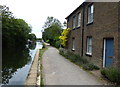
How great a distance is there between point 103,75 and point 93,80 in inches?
Answer: 32.9

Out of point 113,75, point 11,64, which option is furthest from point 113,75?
point 11,64

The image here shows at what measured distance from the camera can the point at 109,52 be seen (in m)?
9.03

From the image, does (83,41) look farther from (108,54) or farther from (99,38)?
(108,54)

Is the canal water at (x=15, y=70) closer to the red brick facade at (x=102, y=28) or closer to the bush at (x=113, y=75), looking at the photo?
the bush at (x=113, y=75)

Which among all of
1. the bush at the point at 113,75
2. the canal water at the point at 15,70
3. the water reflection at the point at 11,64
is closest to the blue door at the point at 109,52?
the bush at the point at 113,75

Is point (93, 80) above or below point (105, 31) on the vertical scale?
below

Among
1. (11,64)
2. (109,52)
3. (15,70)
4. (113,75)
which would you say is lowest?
(15,70)

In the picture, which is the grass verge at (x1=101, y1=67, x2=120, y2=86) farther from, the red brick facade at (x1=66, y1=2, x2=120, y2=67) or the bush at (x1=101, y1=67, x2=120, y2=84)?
the red brick facade at (x1=66, y1=2, x2=120, y2=67)

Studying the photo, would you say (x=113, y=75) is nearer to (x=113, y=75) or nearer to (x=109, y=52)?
(x=113, y=75)

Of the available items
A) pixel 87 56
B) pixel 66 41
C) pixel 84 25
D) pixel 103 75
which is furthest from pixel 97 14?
pixel 66 41

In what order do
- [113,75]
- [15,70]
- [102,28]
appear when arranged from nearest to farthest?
[113,75] < [102,28] < [15,70]

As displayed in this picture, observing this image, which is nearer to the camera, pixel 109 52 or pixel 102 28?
pixel 109 52

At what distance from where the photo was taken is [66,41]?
2080 cm

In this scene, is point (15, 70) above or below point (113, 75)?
below
